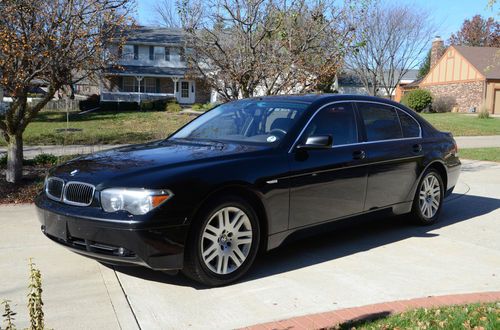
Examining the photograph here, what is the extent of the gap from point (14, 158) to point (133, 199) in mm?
5200

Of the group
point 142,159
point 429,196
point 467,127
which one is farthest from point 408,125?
point 467,127

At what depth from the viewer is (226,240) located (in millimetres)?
4535

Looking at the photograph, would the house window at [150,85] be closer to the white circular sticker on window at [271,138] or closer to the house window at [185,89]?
the house window at [185,89]

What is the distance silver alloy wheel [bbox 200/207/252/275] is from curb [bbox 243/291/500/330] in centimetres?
88

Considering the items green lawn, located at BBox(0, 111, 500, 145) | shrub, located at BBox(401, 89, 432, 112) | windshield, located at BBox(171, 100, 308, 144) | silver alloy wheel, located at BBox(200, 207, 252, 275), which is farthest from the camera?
shrub, located at BBox(401, 89, 432, 112)

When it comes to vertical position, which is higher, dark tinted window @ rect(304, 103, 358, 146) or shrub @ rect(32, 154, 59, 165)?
dark tinted window @ rect(304, 103, 358, 146)

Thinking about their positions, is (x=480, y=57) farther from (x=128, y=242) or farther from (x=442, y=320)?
(x=128, y=242)

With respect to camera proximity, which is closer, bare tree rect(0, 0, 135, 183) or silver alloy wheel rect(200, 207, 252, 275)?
silver alloy wheel rect(200, 207, 252, 275)

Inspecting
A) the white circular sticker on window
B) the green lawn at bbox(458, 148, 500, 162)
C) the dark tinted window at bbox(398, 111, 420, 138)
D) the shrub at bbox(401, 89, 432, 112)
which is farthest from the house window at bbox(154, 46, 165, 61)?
the white circular sticker on window

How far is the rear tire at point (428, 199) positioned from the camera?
262 inches

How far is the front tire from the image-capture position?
433 centimetres

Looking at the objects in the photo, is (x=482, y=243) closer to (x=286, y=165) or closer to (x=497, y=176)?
(x=286, y=165)

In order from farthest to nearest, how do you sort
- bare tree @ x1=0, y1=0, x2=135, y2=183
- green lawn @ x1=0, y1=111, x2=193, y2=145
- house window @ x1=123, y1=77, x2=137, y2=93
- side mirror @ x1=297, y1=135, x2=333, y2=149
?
house window @ x1=123, y1=77, x2=137, y2=93, green lawn @ x1=0, y1=111, x2=193, y2=145, bare tree @ x1=0, y1=0, x2=135, y2=183, side mirror @ x1=297, y1=135, x2=333, y2=149

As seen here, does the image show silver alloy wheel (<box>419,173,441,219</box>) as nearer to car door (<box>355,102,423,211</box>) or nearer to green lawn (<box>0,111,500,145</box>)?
car door (<box>355,102,423,211</box>)
